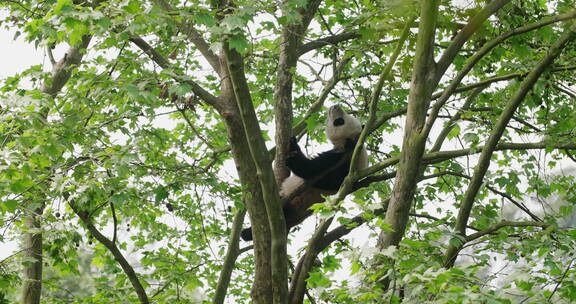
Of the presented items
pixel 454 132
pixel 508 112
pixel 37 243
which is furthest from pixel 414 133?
pixel 37 243

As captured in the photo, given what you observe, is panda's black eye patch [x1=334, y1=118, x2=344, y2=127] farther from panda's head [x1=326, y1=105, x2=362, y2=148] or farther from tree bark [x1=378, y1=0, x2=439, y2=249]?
tree bark [x1=378, y1=0, x2=439, y2=249]

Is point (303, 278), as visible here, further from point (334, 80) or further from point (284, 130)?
point (334, 80)

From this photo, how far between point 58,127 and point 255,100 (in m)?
3.31

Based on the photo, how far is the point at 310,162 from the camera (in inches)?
201

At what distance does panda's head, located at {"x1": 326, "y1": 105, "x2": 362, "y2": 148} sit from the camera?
5.59 meters

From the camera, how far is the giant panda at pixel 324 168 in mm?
5147

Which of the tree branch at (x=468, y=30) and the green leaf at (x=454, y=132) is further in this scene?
the green leaf at (x=454, y=132)

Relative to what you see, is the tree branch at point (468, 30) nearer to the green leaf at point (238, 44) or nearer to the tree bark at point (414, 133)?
the tree bark at point (414, 133)

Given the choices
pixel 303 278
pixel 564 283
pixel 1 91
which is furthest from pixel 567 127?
pixel 1 91

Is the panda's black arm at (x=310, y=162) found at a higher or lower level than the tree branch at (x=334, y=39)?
lower

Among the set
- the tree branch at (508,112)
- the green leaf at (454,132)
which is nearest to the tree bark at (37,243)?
the green leaf at (454,132)

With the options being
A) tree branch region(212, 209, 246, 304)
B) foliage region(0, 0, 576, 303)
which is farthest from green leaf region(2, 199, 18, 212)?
tree branch region(212, 209, 246, 304)

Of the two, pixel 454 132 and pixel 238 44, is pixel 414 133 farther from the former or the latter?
pixel 454 132

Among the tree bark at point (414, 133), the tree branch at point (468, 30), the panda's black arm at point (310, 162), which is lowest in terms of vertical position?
the tree bark at point (414, 133)
